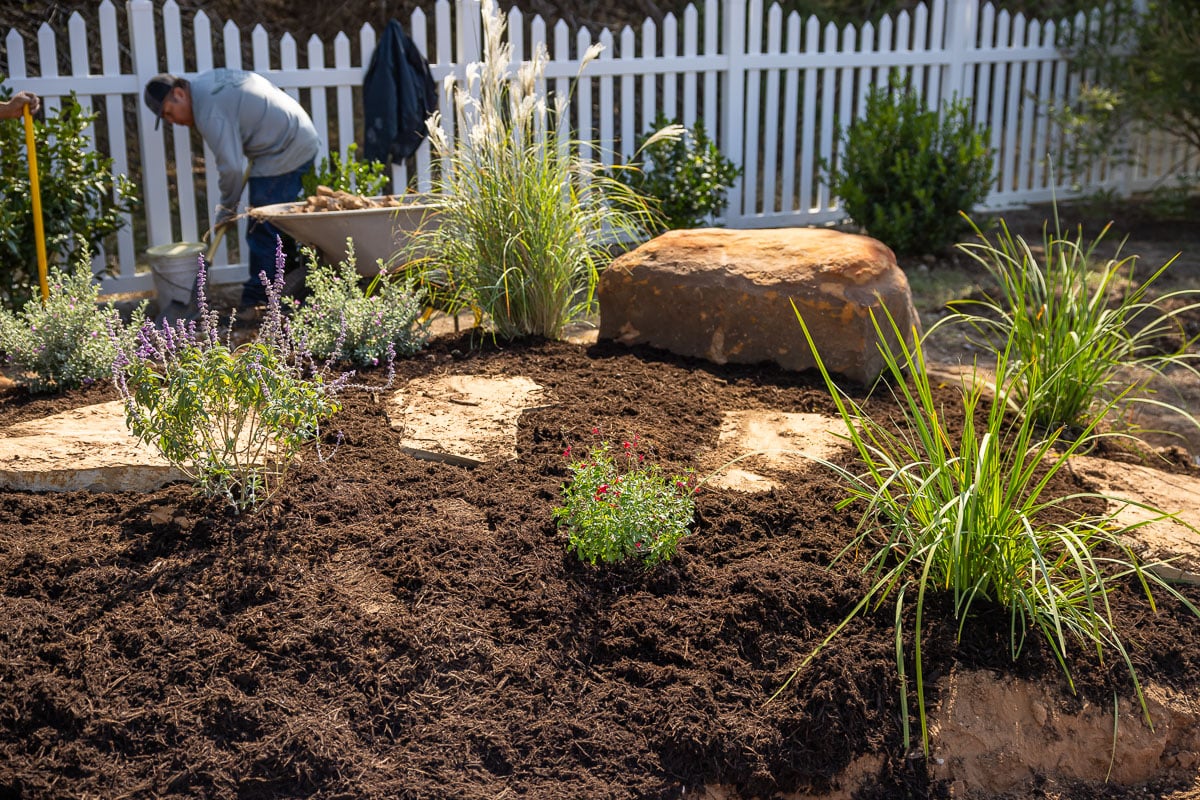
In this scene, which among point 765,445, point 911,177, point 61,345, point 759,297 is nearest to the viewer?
point 765,445

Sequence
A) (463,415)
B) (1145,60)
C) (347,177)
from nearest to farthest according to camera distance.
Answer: (463,415) → (347,177) → (1145,60)

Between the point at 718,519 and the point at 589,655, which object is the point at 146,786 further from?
the point at 718,519

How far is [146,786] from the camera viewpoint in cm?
236

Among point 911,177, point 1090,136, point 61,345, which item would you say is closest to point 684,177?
point 911,177

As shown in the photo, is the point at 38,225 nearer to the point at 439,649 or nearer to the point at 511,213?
the point at 511,213

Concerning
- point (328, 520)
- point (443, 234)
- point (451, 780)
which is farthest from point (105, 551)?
point (443, 234)

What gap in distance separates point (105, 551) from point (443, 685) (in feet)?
3.48

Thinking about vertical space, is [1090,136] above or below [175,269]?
above

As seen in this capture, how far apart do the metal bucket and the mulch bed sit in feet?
9.53

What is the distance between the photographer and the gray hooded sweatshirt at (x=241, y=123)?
19.5ft

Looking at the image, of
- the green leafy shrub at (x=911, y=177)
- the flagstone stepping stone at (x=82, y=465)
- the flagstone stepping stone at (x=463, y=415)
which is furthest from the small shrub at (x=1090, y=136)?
the flagstone stepping stone at (x=82, y=465)

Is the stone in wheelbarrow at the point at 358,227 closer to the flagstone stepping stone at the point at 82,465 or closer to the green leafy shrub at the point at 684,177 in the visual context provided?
the flagstone stepping stone at the point at 82,465

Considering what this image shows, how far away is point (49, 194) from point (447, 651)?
4.11 meters

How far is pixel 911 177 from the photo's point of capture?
736 centimetres
